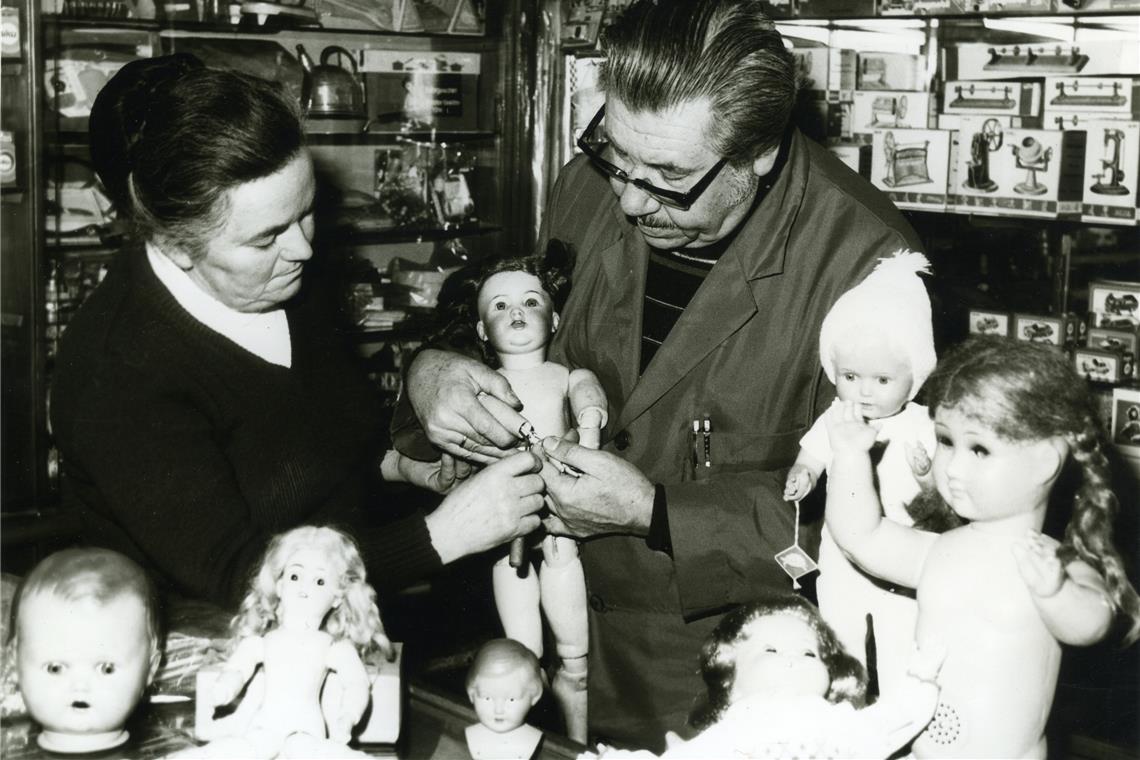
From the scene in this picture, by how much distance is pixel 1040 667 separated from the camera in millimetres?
831

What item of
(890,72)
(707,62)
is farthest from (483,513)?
(890,72)

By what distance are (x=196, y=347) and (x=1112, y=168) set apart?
157 cm

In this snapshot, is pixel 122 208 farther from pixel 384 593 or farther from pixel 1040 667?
pixel 1040 667

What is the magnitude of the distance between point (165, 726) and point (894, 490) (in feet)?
2.25

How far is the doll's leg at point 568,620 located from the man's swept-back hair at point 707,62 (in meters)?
0.56

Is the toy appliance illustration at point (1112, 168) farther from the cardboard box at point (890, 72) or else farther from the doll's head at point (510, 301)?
the doll's head at point (510, 301)

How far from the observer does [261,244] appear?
1097mm

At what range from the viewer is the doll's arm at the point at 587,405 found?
1381mm

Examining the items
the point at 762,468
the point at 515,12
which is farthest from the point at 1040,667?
the point at 515,12

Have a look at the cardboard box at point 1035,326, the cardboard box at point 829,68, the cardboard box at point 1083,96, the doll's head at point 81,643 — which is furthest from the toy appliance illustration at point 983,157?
the doll's head at point 81,643

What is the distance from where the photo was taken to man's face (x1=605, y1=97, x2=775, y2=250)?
1.17 meters

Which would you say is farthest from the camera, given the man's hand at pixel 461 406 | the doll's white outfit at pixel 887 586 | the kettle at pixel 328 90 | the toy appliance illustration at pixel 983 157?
the kettle at pixel 328 90

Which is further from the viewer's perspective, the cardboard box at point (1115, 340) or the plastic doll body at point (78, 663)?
the cardboard box at point (1115, 340)

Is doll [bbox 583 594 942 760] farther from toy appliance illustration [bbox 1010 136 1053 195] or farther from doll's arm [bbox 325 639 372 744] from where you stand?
toy appliance illustration [bbox 1010 136 1053 195]
